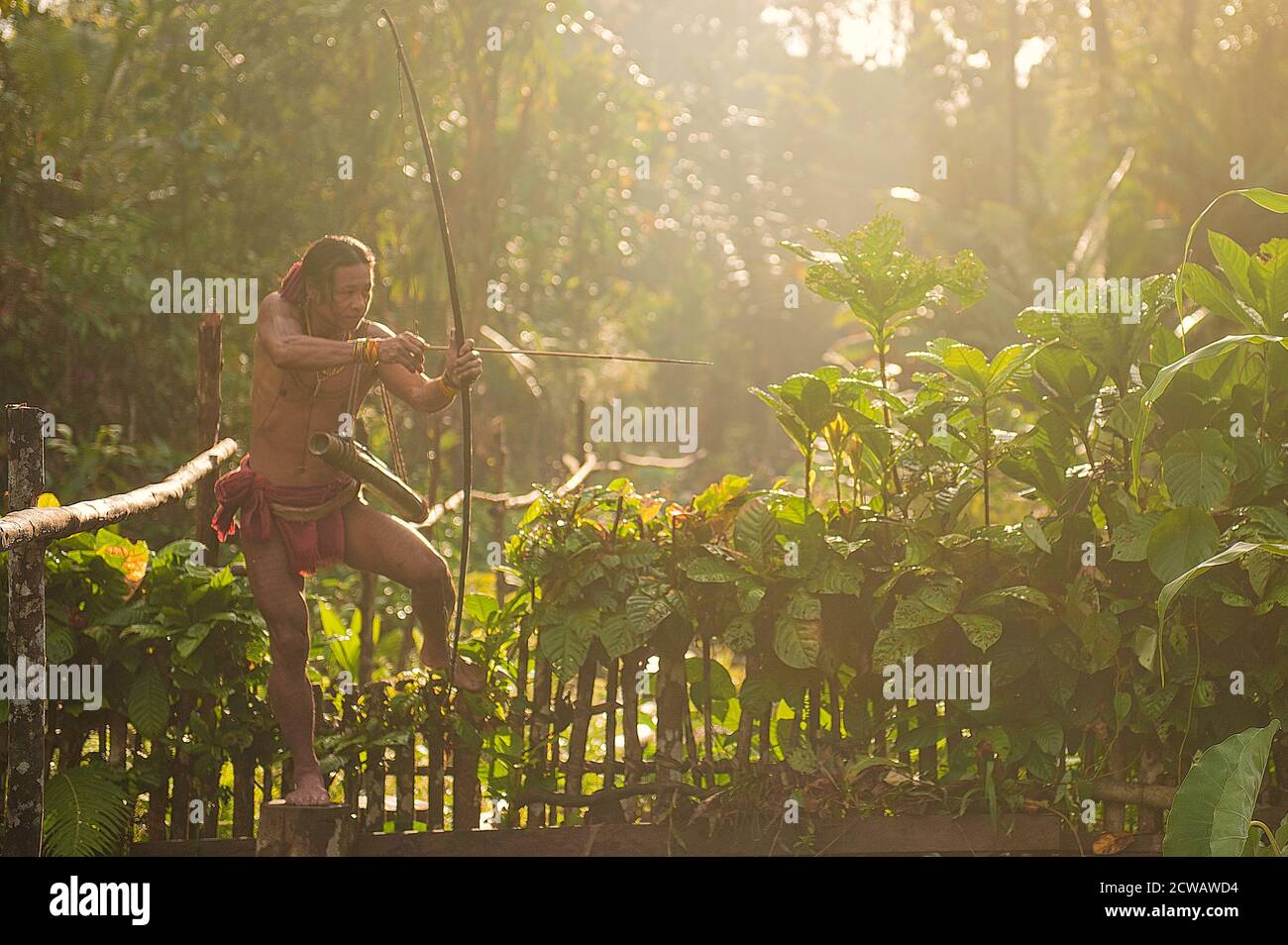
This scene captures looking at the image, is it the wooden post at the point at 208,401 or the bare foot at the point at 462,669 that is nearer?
the bare foot at the point at 462,669

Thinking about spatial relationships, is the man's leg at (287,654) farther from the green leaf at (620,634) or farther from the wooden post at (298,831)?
the green leaf at (620,634)

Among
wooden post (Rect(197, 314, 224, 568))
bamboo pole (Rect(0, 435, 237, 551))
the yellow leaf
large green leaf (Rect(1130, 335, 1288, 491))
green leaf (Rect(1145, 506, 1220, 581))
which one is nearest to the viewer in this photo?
bamboo pole (Rect(0, 435, 237, 551))

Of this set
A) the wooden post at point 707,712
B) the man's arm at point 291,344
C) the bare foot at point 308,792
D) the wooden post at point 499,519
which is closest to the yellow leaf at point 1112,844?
the wooden post at point 707,712

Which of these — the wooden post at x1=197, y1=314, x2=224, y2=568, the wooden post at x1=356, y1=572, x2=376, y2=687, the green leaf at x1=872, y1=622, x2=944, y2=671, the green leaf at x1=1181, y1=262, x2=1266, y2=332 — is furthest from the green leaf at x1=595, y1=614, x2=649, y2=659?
the wooden post at x1=356, y1=572, x2=376, y2=687

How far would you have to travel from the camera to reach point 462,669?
14.0 feet

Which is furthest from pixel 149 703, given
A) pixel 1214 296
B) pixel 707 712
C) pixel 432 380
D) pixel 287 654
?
pixel 1214 296

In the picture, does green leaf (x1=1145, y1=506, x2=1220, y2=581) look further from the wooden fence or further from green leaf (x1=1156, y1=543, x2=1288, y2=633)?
the wooden fence

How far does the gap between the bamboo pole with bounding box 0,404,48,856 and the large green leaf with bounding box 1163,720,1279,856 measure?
9.41 feet

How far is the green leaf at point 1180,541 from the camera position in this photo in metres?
3.79

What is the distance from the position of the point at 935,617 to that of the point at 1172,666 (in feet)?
2.36

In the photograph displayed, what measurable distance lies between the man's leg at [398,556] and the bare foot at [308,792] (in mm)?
556

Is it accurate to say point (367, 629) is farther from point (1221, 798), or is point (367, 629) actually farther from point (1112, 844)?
point (1221, 798)

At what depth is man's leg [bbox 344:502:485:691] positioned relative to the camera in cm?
402
